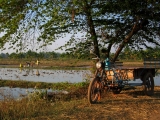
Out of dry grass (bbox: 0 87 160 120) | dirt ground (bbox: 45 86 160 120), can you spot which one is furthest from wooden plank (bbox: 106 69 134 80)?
dry grass (bbox: 0 87 160 120)

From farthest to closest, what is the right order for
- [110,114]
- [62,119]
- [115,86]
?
[115,86] → [110,114] → [62,119]

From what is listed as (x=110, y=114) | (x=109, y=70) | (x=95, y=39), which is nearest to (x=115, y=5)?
(x=95, y=39)

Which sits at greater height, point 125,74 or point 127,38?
point 127,38

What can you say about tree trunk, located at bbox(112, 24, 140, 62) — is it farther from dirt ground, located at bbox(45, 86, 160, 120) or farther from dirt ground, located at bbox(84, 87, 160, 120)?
dirt ground, located at bbox(45, 86, 160, 120)

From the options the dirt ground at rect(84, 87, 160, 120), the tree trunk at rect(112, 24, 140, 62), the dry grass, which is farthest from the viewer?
the tree trunk at rect(112, 24, 140, 62)

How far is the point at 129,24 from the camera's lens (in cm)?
969

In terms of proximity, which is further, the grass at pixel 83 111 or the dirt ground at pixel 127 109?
the dirt ground at pixel 127 109

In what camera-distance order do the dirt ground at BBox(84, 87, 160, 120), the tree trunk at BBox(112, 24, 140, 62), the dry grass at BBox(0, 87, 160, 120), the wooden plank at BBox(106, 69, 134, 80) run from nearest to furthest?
1. the dry grass at BBox(0, 87, 160, 120)
2. the dirt ground at BBox(84, 87, 160, 120)
3. the wooden plank at BBox(106, 69, 134, 80)
4. the tree trunk at BBox(112, 24, 140, 62)

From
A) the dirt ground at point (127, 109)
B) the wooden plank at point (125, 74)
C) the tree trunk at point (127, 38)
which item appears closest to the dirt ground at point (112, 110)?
the dirt ground at point (127, 109)

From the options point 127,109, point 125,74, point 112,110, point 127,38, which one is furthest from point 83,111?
point 127,38

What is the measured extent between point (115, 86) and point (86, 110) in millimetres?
1810

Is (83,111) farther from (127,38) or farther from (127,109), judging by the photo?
(127,38)

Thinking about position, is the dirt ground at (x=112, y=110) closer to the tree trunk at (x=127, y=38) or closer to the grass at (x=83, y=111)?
the grass at (x=83, y=111)

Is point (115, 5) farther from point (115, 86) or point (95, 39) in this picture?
point (115, 86)
